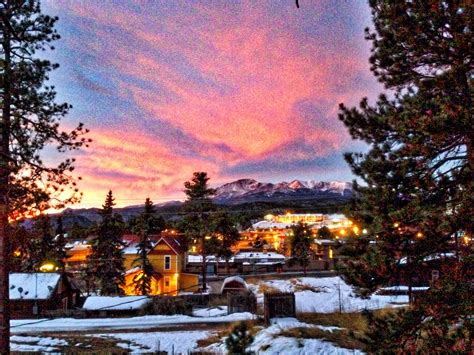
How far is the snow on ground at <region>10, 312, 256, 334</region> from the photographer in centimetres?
2630

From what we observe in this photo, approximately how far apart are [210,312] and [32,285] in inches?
691

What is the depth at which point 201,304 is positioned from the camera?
37.0 m

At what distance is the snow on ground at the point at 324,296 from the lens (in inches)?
1202

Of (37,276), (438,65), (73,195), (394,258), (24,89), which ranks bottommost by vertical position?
(37,276)

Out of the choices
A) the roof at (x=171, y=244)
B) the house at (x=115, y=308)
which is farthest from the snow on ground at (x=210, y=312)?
the roof at (x=171, y=244)

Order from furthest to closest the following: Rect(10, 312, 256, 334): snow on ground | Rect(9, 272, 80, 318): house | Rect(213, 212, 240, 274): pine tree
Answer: Rect(213, 212, 240, 274): pine tree
Rect(9, 272, 80, 318): house
Rect(10, 312, 256, 334): snow on ground

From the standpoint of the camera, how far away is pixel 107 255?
42.2 metres

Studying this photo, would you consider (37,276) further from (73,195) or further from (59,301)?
(73,195)

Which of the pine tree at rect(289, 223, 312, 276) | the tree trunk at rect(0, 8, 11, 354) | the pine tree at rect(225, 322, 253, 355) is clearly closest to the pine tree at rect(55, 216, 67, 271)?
the pine tree at rect(289, 223, 312, 276)

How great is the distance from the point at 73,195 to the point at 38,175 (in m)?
1.32

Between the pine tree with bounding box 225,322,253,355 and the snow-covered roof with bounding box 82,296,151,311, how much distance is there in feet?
107

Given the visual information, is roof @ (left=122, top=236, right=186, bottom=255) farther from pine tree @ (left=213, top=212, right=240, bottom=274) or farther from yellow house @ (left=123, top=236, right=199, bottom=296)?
pine tree @ (left=213, top=212, right=240, bottom=274)

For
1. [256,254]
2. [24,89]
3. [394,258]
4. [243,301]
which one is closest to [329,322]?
[243,301]

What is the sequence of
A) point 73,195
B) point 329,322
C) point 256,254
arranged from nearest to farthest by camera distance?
point 73,195
point 329,322
point 256,254
